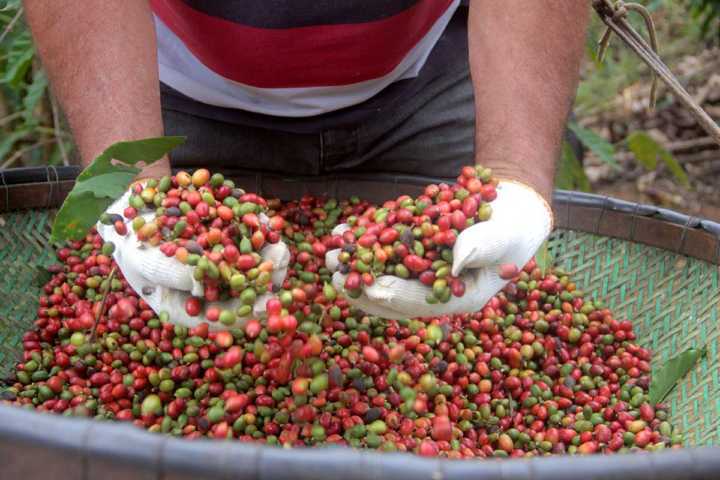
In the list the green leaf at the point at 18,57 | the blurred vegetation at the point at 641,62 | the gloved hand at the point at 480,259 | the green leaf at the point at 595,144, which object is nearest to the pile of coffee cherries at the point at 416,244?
the gloved hand at the point at 480,259

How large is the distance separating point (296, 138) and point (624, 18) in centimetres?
107

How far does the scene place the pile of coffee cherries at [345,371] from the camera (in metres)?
1.54

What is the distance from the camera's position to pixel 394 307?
149cm

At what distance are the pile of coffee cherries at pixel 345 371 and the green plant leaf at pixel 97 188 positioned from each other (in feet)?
0.31

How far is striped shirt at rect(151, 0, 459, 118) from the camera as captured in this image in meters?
2.15

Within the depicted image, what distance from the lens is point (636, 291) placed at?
7.79 feet

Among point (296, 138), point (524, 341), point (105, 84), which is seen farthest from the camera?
point (296, 138)

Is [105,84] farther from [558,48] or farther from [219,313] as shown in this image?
[558,48]

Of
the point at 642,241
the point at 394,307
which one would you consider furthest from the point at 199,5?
the point at 642,241

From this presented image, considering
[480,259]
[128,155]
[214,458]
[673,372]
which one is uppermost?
[128,155]

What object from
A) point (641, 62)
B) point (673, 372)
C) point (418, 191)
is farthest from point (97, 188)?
point (641, 62)

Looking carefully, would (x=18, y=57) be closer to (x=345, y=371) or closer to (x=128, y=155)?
(x=128, y=155)

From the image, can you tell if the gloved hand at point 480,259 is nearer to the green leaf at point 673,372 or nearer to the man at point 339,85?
the man at point 339,85

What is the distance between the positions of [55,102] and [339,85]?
1.31m
